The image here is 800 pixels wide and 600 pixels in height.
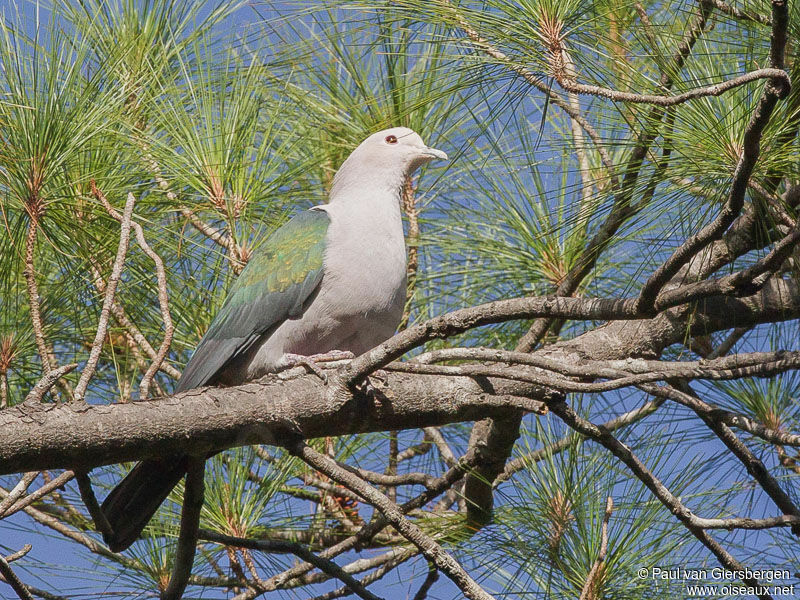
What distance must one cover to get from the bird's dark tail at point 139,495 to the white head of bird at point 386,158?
116 cm

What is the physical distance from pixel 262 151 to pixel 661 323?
135 cm

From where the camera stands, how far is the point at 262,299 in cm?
272

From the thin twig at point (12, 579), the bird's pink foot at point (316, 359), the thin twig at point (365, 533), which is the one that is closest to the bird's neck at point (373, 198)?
the bird's pink foot at point (316, 359)

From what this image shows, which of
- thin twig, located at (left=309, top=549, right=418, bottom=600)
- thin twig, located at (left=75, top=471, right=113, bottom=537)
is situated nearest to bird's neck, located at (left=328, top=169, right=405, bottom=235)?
thin twig, located at (left=309, top=549, right=418, bottom=600)

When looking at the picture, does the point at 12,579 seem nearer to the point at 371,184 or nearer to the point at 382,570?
the point at 382,570

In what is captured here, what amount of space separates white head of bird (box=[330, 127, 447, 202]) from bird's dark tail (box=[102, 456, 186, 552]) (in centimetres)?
116

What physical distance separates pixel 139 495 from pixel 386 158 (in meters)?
1.35

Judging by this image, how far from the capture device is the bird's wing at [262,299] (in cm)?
267

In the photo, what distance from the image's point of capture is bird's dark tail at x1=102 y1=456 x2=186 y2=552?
7.58 feet

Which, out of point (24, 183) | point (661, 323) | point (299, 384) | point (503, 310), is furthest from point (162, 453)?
point (661, 323)

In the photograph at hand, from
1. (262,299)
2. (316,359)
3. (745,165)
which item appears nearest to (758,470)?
(745,165)

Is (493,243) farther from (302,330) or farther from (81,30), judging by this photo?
(81,30)

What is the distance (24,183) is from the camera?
2.45 metres

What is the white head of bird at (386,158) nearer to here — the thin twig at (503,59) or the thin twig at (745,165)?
the thin twig at (503,59)
